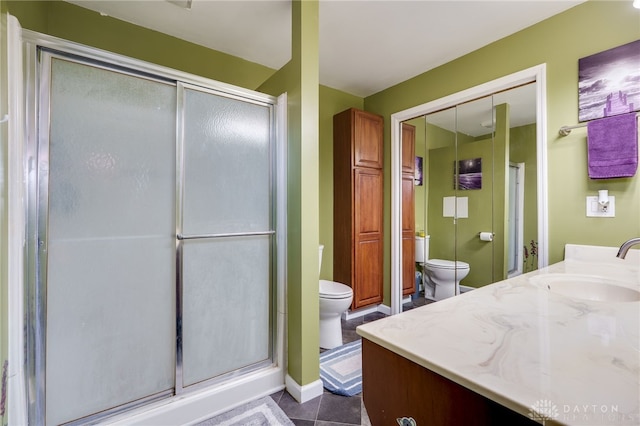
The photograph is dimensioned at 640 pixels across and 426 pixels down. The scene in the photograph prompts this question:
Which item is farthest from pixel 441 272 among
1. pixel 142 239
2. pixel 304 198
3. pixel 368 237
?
pixel 142 239

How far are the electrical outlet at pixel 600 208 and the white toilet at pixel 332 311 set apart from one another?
5.63ft

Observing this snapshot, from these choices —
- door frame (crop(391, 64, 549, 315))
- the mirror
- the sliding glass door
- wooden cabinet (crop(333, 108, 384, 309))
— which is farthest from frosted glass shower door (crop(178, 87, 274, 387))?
the mirror

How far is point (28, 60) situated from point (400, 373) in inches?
73.4

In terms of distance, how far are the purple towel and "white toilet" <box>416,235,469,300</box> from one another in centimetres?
128

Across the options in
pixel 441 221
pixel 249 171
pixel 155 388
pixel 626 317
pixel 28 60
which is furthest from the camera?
pixel 441 221

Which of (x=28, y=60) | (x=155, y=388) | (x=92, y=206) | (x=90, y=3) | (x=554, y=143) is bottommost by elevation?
(x=155, y=388)

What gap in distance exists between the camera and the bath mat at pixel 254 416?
1537 mm

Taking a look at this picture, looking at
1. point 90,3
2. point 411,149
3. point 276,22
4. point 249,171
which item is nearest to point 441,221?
point 411,149

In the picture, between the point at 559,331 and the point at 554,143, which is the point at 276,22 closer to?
the point at 554,143

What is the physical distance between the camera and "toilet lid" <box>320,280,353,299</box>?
7.52 feet

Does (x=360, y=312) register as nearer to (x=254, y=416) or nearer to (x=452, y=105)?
(x=254, y=416)

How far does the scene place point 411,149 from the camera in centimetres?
307

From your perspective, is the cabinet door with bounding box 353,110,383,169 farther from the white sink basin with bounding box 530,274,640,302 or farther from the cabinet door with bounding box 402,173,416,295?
the white sink basin with bounding box 530,274,640,302

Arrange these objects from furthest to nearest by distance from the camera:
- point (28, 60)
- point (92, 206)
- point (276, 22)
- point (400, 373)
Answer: point (276, 22), point (92, 206), point (28, 60), point (400, 373)
